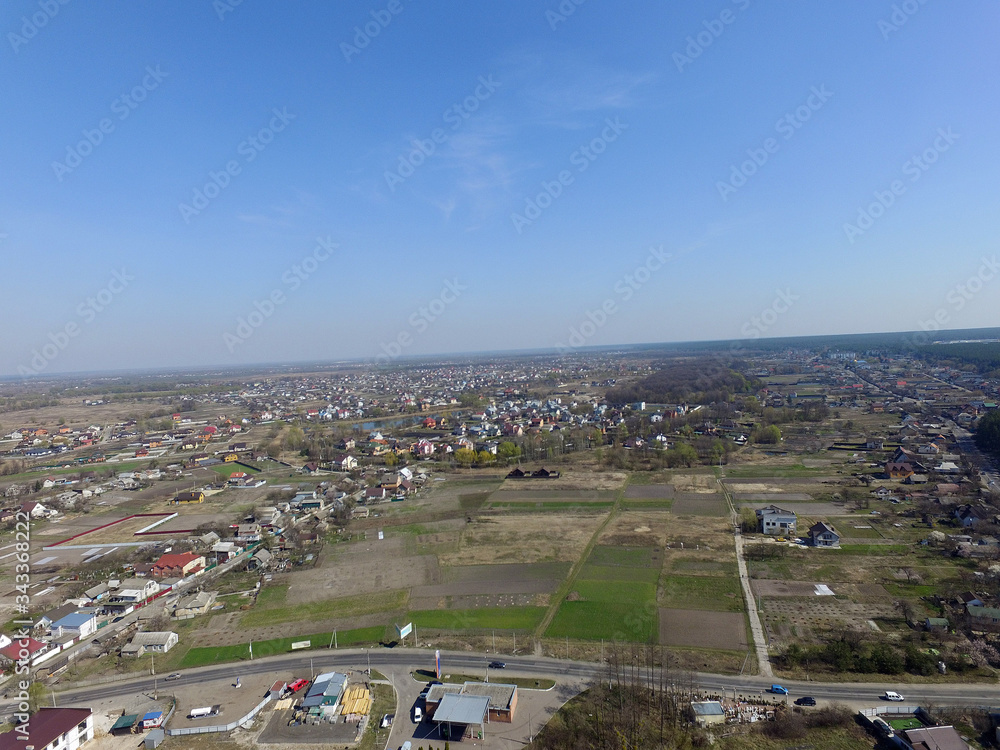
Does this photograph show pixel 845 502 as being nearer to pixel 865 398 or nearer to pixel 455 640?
pixel 455 640

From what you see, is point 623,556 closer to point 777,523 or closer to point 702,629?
point 702,629

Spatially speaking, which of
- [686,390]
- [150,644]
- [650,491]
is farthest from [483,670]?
[686,390]

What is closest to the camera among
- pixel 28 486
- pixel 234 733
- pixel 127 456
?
pixel 234 733

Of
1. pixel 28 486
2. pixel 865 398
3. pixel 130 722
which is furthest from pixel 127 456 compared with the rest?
pixel 865 398

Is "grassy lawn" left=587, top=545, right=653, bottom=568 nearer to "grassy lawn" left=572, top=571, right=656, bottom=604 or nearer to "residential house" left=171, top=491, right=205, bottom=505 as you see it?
"grassy lawn" left=572, top=571, right=656, bottom=604

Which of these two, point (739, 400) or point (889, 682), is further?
point (739, 400)

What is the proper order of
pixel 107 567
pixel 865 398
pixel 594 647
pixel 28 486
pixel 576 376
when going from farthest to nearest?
pixel 576 376 < pixel 865 398 < pixel 28 486 < pixel 107 567 < pixel 594 647
